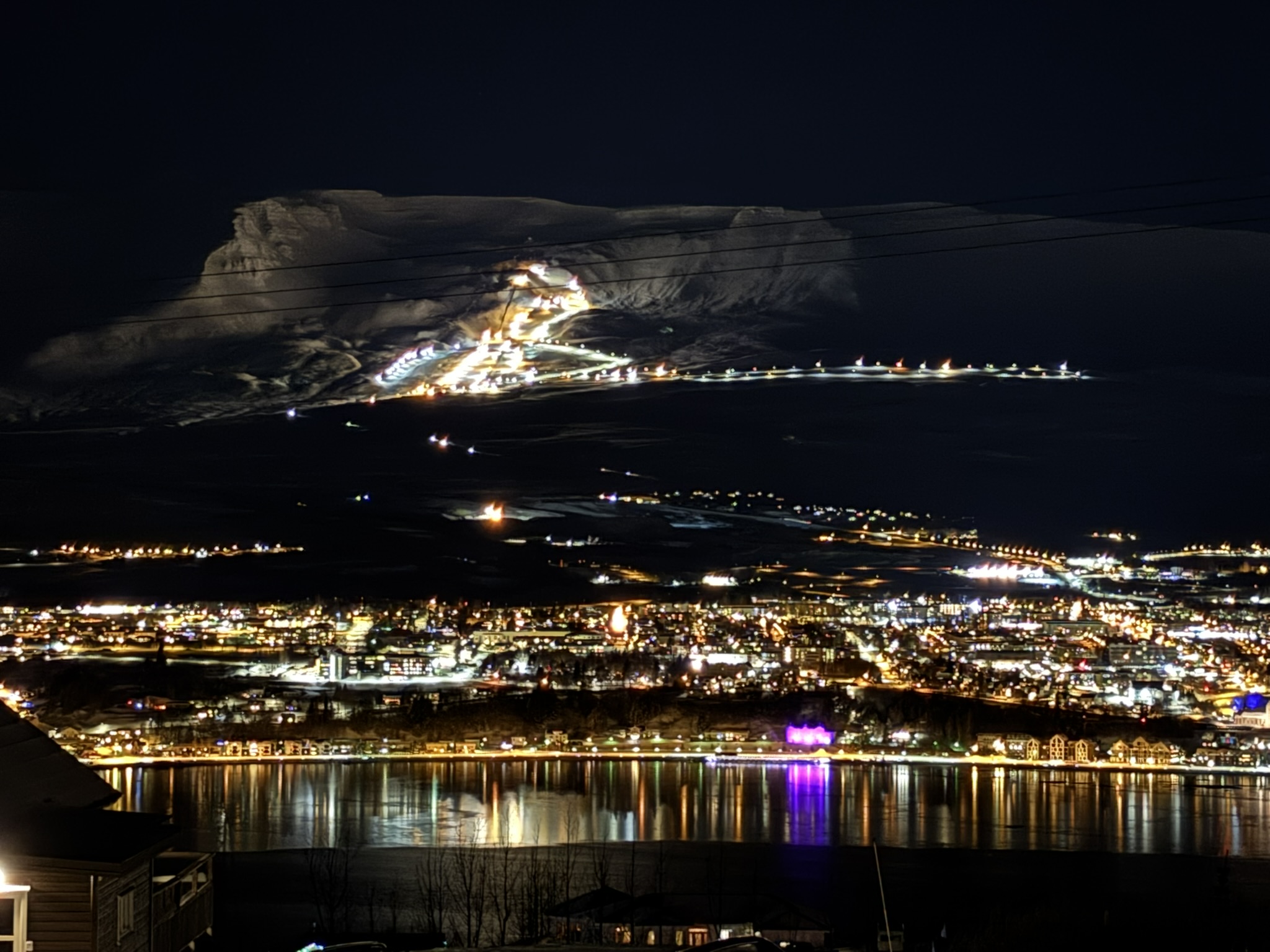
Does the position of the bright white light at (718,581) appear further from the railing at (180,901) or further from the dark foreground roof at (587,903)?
the railing at (180,901)

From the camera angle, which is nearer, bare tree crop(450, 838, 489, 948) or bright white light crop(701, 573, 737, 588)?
bare tree crop(450, 838, 489, 948)

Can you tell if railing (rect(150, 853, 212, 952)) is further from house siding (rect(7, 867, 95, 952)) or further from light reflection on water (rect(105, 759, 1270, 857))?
light reflection on water (rect(105, 759, 1270, 857))

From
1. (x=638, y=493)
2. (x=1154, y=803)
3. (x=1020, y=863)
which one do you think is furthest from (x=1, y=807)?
(x=638, y=493)

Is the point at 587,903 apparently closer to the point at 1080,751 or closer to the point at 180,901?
the point at 180,901

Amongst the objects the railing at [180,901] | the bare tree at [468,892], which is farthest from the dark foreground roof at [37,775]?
the bare tree at [468,892]

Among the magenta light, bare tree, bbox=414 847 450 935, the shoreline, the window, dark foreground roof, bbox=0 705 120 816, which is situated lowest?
bare tree, bbox=414 847 450 935

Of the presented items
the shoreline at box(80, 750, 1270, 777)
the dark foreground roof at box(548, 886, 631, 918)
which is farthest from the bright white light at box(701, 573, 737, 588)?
the dark foreground roof at box(548, 886, 631, 918)

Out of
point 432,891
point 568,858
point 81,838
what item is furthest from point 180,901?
point 568,858
